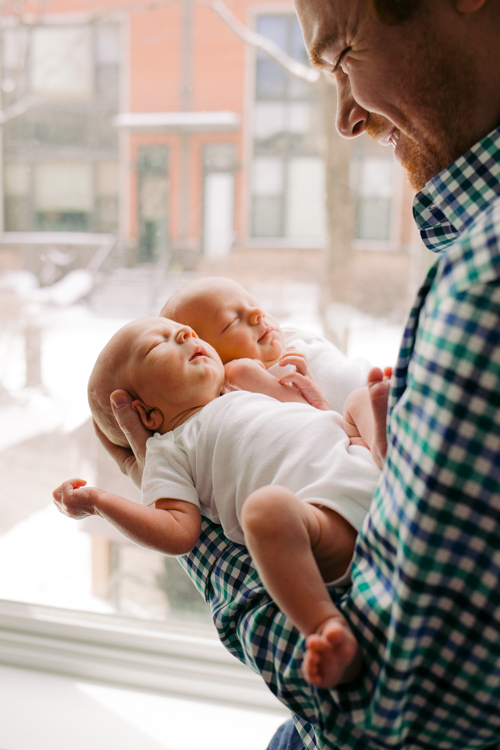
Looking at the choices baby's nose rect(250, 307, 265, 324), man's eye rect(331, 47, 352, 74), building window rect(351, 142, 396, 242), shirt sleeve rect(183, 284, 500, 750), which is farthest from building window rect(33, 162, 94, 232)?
shirt sleeve rect(183, 284, 500, 750)

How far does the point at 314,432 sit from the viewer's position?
890mm

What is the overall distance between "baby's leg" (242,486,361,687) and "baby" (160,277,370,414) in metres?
0.38

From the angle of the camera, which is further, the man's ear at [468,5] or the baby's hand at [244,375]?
the baby's hand at [244,375]

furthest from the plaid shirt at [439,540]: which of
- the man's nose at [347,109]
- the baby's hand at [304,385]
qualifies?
the baby's hand at [304,385]

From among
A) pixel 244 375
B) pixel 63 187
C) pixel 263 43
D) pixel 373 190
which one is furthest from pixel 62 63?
pixel 244 375

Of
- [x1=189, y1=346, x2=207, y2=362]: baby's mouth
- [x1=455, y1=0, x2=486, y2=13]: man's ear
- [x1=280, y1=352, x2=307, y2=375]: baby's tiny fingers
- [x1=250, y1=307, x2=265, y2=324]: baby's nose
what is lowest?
[x1=280, y1=352, x2=307, y2=375]: baby's tiny fingers

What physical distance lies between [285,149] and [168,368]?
879 mm

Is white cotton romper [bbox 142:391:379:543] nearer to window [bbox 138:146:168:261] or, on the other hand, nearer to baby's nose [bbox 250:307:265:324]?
baby's nose [bbox 250:307:265:324]

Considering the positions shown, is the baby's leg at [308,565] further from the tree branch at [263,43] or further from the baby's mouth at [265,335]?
the tree branch at [263,43]

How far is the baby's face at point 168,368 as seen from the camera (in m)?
1.00

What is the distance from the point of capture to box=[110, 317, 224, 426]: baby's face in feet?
3.29

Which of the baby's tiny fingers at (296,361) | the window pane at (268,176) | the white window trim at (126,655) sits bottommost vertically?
the white window trim at (126,655)

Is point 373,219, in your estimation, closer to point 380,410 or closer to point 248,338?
point 248,338

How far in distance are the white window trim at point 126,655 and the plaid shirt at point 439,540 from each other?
0.98 metres
